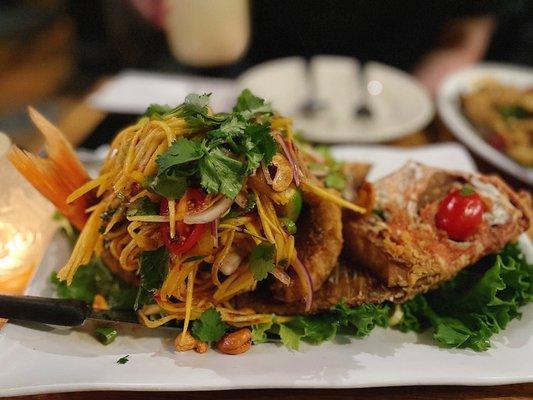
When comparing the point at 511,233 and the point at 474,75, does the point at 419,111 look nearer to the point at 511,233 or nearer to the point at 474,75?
the point at 474,75

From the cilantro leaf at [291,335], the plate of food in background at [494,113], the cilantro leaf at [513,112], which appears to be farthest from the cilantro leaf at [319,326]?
the cilantro leaf at [513,112]

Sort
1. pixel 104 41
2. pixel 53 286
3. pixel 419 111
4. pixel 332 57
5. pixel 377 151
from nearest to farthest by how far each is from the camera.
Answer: pixel 53 286, pixel 377 151, pixel 419 111, pixel 332 57, pixel 104 41

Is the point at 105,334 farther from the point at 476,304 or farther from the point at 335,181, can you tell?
the point at 476,304

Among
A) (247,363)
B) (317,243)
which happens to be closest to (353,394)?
(247,363)

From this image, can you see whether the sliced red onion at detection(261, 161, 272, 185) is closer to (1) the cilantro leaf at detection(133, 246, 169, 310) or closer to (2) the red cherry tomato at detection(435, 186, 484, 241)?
(1) the cilantro leaf at detection(133, 246, 169, 310)

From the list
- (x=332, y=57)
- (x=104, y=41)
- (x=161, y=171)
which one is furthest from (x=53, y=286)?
(x=104, y=41)

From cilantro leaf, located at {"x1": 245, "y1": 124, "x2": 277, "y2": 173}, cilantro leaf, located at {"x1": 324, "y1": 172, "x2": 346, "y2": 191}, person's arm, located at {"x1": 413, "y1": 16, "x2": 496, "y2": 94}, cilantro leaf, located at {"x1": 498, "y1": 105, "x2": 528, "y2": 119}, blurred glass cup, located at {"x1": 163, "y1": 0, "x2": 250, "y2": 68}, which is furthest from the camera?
person's arm, located at {"x1": 413, "y1": 16, "x2": 496, "y2": 94}

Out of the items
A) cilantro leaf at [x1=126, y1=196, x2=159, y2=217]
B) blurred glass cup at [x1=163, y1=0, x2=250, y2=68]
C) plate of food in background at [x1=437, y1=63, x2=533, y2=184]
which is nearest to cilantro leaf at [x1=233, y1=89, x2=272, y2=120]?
cilantro leaf at [x1=126, y1=196, x2=159, y2=217]

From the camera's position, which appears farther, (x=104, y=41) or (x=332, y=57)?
(x=104, y=41)
